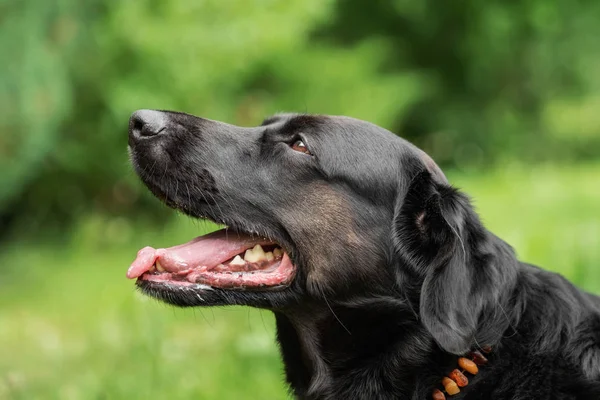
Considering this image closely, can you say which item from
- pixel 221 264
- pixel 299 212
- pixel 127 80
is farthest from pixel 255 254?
pixel 127 80

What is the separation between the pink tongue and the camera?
3.26 meters

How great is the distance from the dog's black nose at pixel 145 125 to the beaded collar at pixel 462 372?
1.59m

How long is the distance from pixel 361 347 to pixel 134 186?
747 centimetres

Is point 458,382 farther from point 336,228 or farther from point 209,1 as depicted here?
point 209,1

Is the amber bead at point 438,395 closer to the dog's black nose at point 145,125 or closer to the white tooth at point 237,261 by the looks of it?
the white tooth at point 237,261

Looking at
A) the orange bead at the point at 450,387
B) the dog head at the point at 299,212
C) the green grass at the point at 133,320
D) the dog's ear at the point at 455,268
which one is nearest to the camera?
the dog's ear at the point at 455,268

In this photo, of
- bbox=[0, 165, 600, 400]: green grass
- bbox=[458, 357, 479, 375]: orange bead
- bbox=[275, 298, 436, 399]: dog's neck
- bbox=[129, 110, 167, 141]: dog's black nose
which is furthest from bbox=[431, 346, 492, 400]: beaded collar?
bbox=[129, 110, 167, 141]: dog's black nose

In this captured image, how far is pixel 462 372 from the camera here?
303 cm

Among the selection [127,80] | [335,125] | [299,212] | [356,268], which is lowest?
[127,80]

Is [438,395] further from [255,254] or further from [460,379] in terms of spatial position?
[255,254]

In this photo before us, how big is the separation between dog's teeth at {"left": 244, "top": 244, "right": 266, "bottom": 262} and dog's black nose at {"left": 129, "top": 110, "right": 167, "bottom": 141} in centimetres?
65

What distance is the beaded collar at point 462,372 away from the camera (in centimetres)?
299

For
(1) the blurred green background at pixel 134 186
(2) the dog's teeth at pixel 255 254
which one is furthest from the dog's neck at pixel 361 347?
(1) the blurred green background at pixel 134 186

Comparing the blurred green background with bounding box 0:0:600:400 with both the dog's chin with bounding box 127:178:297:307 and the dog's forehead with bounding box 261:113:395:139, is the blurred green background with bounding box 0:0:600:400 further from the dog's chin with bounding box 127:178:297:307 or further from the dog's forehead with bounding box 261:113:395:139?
the dog's chin with bounding box 127:178:297:307
